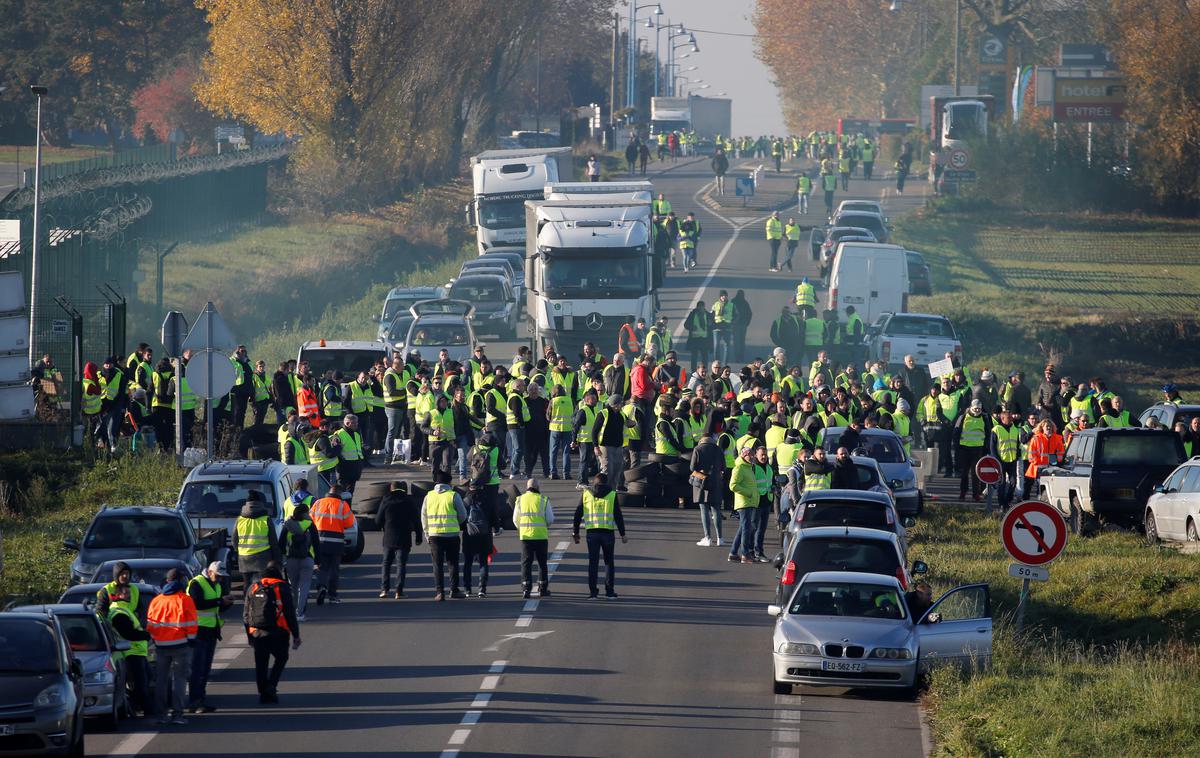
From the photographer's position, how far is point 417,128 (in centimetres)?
7688

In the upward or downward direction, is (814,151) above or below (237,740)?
above

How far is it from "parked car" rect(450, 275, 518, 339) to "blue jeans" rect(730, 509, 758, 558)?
2372 centimetres

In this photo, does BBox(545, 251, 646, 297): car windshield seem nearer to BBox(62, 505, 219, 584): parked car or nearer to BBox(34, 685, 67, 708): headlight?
BBox(62, 505, 219, 584): parked car

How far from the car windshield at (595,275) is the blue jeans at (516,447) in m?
9.71

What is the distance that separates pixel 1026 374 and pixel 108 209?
24.4 m

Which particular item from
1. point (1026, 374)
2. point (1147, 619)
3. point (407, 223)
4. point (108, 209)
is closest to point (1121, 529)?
point (1147, 619)

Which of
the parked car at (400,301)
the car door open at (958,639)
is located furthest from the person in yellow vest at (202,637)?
the parked car at (400,301)

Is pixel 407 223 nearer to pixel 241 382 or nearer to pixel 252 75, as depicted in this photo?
pixel 252 75

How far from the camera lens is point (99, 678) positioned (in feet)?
51.4

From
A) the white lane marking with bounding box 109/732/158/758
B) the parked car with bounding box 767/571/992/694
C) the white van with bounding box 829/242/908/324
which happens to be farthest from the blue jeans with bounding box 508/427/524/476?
the white van with bounding box 829/242/908/324

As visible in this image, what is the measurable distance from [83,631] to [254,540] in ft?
13.2

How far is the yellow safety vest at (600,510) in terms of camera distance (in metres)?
21.2

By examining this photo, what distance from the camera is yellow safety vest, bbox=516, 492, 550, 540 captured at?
20891 millimetres

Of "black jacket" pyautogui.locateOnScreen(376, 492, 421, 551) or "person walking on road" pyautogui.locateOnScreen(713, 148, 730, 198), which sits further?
"person walking on road" pyautogui.locateOnScreen(713, 148, 730, 198)
